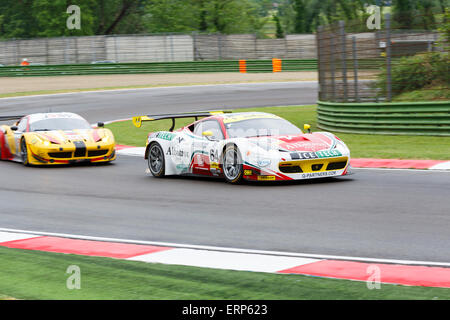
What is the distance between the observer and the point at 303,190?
11.3 metres

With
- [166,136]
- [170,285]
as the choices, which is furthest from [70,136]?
[170,285]

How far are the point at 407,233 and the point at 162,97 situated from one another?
28767 millimetres

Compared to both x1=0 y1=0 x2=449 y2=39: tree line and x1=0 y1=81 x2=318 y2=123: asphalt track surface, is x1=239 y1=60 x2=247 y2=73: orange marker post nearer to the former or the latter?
x1=0 y1=81 x2=318 y2=123: asphalt track surface

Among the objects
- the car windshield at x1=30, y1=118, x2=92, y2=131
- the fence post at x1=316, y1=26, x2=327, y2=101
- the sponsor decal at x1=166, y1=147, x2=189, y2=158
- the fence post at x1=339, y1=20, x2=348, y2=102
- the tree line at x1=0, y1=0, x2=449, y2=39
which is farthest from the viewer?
the tree line at x1=0, y1=0, x2=449, y2=39

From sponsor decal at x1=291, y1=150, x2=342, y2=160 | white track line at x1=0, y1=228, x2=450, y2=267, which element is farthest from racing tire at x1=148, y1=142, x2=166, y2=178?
white track line at x1=0, y1=228, x2=450, y2=267

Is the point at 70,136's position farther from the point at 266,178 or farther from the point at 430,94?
the point at 430,94

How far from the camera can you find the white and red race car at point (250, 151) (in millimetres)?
11789

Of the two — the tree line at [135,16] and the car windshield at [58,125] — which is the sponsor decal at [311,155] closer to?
the car windshield at [58,125]

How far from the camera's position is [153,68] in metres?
47.4

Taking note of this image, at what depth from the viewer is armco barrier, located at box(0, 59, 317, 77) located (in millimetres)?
46469

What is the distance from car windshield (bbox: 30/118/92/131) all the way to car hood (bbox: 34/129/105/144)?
27 cm

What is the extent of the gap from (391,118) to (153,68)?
30719 mm
